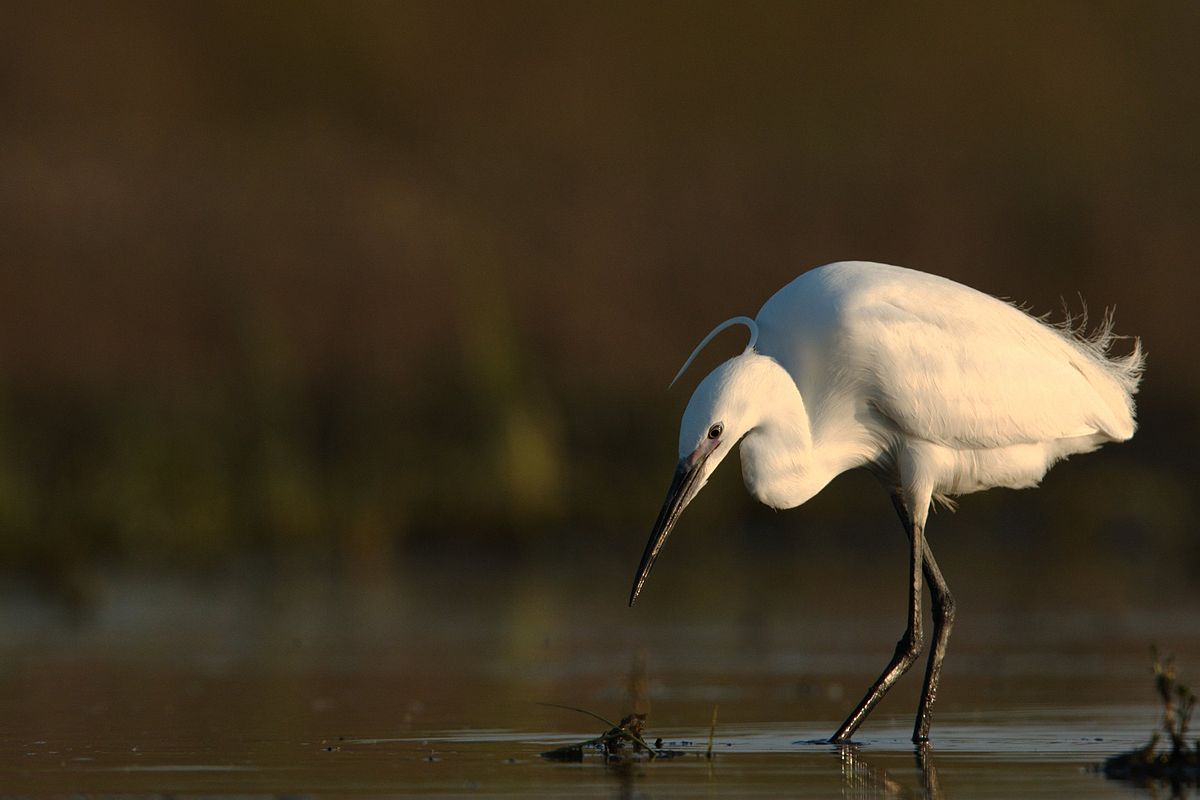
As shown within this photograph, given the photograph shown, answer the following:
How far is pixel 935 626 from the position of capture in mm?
9336

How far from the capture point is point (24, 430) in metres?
16.9

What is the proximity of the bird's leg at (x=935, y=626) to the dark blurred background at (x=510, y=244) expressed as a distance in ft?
17.6

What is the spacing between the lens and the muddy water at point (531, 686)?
7.27 metres

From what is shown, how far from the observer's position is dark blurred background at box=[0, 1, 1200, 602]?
16.5 meters

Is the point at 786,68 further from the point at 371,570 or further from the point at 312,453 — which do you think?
the point at 371,570

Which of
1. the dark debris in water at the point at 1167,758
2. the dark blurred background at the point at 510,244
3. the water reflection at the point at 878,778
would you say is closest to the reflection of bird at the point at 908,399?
the water reflection at the point at 878,778

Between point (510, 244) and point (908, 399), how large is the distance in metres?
20.1

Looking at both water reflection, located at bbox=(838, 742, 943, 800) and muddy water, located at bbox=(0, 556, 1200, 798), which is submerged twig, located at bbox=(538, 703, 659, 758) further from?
water reflection, located at bbox=(838, 742, 943, 800)

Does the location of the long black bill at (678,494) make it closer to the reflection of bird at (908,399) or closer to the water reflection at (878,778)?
the reflection of bird at (908,399)

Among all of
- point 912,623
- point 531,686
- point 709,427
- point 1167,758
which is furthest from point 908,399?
point 531,686

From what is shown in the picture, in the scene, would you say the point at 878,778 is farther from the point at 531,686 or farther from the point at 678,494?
the point at 531,686

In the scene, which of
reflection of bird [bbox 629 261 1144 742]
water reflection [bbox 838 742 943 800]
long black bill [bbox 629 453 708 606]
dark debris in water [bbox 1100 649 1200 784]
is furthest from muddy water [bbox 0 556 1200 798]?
reflection of bird [bbox 629 261 1144 742]

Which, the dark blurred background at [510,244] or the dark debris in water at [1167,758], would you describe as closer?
the dark debris in water at [1167,758]

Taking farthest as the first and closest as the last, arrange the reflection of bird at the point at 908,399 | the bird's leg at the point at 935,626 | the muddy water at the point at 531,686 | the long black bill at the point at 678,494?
1. the reflection of bird at the point at 908,399
2. the bird's leg at the point at 935,626
3. the long black bill at the point at 678,494
4. the muddy water at the point at 531,686
